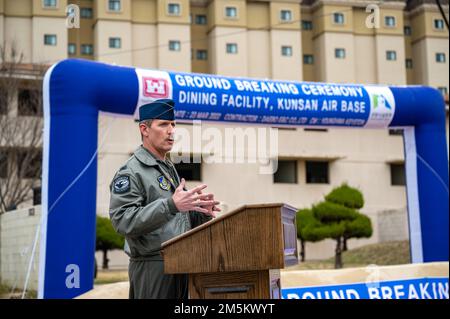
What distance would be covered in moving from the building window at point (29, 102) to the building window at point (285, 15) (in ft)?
54.6

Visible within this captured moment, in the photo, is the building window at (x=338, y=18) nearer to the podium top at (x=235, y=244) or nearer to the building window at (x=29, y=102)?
the building window at (x=29, y=102)

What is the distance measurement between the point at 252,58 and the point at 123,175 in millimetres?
32456

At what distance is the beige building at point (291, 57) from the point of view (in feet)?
102

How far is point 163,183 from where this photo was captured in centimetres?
286

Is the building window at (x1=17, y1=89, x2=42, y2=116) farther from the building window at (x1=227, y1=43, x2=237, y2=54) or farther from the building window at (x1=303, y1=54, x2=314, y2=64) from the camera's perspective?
the building window at (x1=303, y1=54, x2=314, y2=64)

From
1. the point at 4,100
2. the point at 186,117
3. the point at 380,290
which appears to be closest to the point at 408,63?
the point at 4,100

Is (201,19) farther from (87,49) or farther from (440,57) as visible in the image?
(440,57)

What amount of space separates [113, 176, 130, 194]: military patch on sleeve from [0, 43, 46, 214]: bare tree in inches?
695

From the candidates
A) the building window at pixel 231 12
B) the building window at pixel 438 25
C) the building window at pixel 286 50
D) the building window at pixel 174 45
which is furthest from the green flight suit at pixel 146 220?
the building window at pixel 438 25

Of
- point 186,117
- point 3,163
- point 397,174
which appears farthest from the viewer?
point 397,174

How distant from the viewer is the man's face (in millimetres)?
2863

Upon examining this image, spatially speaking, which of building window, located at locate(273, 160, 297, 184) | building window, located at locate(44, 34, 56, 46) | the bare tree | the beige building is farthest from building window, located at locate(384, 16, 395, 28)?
the bare tree

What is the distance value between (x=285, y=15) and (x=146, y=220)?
3290 centimetres
